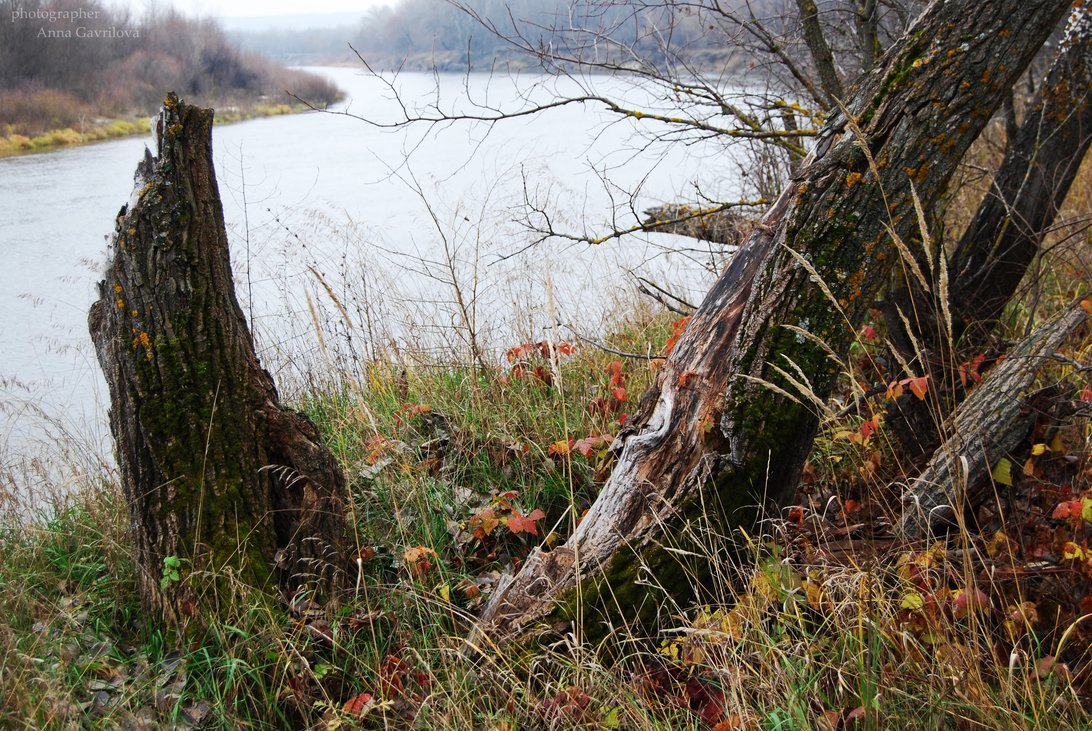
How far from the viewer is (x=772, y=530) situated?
2.32 metres

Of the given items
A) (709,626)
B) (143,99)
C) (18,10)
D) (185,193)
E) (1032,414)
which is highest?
(18,10)

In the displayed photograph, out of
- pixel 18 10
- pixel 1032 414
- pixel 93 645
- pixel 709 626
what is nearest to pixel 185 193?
pixel 93 645

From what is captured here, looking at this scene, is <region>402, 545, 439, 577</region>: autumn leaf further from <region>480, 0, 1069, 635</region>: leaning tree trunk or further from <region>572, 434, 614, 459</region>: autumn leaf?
<region>572, 434, 614, 459</region>: autumn leaf

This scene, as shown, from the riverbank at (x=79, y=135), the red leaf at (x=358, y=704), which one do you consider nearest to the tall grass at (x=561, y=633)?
the red leaf at (x=358, y=704)

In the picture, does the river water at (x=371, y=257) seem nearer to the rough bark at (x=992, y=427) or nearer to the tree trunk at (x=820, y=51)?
the tree trunk at (x=820, y=51)

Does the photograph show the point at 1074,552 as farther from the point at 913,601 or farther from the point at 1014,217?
the point at 1014,217

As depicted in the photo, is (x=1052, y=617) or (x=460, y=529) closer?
(x=1052, y=617)

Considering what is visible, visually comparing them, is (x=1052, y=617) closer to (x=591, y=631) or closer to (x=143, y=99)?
(x=591, y=631)

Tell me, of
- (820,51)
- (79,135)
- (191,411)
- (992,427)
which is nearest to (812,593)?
(992,427)

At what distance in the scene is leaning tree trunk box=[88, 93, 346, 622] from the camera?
84.1 inches

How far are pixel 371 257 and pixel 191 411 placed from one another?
292 cm

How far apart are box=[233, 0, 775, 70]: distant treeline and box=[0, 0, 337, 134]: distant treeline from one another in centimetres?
323

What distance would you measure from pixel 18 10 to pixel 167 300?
10337mm

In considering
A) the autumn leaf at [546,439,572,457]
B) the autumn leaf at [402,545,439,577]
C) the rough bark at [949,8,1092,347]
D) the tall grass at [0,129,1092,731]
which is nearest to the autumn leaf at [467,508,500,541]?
the tall grass at [0,129,1092,731]
